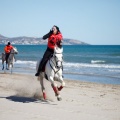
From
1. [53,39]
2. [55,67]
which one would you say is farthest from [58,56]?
[53,39]

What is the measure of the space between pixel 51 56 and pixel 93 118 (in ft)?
10.0

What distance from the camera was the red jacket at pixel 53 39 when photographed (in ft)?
32.0

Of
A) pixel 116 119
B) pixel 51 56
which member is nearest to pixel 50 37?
pixel 51 56

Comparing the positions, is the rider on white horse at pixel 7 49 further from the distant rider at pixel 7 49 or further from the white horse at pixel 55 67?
the white horse at pixel 55 67

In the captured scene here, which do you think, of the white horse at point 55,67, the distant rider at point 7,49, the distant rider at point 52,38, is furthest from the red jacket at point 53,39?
the distant rider at point 7,49

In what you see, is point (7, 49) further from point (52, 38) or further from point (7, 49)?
point (52, 38)

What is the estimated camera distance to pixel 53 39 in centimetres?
979

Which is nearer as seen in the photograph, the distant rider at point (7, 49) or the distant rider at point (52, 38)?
the distant rider at point (52, 38)

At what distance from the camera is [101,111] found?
839cm

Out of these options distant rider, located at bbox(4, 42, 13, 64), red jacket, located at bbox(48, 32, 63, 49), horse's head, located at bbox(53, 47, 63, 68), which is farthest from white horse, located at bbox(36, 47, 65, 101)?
distant rider, located at bbox(4, 42, 13, 64)

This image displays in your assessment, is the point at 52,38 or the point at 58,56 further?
the point at 52,38

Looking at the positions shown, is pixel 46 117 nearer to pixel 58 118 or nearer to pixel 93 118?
pixel 58 118

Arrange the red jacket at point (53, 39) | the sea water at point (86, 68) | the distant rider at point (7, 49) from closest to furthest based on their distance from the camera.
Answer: the red jacket at point (53, 39) < the sea water at point (86, 68) < the distant rider at point (7, 49)

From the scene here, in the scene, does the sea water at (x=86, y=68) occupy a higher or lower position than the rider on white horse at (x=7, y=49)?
lower
